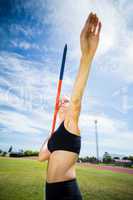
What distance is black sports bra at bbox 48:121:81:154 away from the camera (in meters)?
1.39

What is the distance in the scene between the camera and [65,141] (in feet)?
4.58

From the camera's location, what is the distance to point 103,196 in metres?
6.88

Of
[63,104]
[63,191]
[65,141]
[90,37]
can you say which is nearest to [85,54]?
[90,37]

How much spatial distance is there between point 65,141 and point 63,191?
0.35 m

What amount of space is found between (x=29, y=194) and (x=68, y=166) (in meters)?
5.99

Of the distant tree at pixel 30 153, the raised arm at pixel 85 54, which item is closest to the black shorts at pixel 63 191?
the raised arm at pixel 85 54

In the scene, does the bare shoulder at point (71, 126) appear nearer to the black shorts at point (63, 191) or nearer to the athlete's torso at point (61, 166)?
the athlete's torso at point (61, 166)

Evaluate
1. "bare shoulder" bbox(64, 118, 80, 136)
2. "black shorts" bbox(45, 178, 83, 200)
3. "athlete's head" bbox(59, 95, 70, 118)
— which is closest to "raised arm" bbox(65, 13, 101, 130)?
"bare shoulder" bbox(64, 118, 80, 136)

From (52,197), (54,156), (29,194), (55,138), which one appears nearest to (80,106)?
(55,138)

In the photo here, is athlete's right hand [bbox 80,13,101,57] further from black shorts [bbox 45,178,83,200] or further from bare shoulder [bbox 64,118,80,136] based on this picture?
black shorts [bbox 45,178,83,200]

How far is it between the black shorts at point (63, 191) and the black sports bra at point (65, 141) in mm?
244

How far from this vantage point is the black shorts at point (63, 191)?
133 centimetres

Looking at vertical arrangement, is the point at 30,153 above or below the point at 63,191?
above

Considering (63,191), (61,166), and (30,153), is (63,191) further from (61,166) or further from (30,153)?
(30,153)
